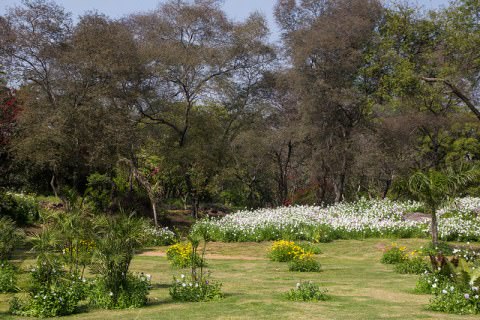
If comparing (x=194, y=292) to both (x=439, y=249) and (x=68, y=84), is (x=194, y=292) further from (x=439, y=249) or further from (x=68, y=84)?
(x=68, y=84)

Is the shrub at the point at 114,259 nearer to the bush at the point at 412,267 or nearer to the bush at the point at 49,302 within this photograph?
the bush at the point at 49,302

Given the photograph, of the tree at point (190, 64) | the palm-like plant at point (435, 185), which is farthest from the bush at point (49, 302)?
the tree at point (190, 64)

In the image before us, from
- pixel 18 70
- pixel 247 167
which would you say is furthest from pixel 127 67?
pixel 247 167

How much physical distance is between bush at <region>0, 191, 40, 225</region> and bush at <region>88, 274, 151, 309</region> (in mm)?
14022

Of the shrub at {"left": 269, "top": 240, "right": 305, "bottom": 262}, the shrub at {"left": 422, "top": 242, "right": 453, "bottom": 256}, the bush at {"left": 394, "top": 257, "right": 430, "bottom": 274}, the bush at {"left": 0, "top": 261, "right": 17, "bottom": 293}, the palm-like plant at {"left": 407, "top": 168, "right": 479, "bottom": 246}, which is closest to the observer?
the bush at {"left": 0, "top": 261, "right": 17, "bottom": 293}

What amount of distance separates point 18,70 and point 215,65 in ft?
33.1

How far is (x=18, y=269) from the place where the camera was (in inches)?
463

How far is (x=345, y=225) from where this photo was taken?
22188 millimetres

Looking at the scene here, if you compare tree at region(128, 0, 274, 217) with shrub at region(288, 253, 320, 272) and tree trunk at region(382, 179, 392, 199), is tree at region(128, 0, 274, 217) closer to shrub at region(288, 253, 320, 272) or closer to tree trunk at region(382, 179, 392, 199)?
tree trunk at region(382, 179, 392, 199)

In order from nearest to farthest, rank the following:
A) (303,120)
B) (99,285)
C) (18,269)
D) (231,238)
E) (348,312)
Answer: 1. (348,312)
2. (99,285)
3. (18,269)
4. (231,238)
5. (303,120)

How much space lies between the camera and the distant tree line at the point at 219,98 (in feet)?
78.0

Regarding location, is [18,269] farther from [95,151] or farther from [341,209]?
[341,209]

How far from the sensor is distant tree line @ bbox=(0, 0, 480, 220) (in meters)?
23.8

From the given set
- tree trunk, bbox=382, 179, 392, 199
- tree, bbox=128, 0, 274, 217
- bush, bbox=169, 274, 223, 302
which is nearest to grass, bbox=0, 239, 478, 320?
bush, bbox=169, 274, 223, 302
